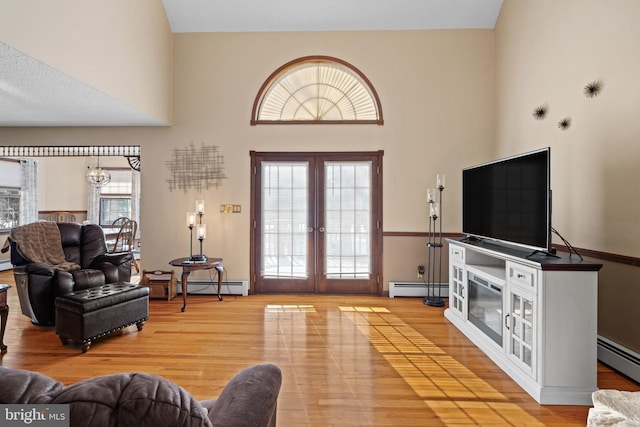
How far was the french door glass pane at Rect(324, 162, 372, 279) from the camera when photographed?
16.0ft

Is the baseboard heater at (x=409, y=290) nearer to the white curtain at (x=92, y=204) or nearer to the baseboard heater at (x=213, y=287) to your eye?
the baseboard heater at (x=213, y=287)

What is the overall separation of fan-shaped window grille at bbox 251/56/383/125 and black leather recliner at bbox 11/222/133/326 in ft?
8.46

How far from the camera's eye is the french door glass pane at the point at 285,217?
16.2ft

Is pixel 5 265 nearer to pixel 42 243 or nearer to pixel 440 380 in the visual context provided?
pixel 42 243

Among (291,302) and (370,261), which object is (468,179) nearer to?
(370,261)

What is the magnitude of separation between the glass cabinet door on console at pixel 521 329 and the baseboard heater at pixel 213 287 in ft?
11.1

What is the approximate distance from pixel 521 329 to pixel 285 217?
3.25m

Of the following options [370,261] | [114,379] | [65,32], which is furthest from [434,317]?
[65,32]

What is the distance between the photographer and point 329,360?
284 centimetres

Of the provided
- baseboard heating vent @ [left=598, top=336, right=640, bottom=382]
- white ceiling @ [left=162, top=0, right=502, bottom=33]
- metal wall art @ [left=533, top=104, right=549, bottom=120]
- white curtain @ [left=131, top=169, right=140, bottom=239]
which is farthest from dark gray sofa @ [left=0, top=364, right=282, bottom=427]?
white curtain @ [left=131, top=169, right=140, bottom=239]

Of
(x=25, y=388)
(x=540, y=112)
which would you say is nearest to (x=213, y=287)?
(x=25, y=388)

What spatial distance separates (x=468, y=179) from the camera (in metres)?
3.79

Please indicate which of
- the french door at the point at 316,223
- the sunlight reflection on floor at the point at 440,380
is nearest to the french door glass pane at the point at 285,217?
the french door at the point at 316,223

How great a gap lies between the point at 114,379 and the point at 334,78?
4862mm
